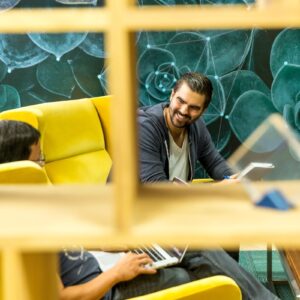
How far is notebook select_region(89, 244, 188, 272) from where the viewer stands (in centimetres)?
229

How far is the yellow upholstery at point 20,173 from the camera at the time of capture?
1.82 m

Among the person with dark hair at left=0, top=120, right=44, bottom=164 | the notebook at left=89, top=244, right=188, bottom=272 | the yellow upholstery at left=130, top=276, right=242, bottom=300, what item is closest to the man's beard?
the notebook at left=89, top=244, right=188, bottom=272

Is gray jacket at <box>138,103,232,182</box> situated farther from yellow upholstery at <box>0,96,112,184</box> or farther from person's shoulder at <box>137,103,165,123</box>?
yellow upholstery at <box>0,96,112,184</box>

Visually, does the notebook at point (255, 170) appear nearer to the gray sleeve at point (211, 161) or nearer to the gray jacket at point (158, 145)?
the gray jacket at point (158, 145)

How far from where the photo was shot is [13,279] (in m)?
1.07

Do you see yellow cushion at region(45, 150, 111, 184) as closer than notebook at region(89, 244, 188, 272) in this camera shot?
No

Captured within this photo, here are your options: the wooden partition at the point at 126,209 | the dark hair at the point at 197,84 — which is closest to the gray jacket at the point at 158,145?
the dark hair at the point at 197,84

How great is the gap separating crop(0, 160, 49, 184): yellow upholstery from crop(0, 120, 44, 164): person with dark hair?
34 centimetres

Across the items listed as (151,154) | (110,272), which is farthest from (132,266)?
(151,154)

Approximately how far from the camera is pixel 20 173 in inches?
71.9

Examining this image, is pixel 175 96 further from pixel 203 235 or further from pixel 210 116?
pixel 203 235

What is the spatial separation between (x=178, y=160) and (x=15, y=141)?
1.25 m

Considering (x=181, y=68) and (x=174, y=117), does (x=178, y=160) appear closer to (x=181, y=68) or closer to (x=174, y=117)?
(x=174, y=117)

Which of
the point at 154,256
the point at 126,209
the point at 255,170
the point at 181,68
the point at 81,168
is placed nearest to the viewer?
the point at 126,209
